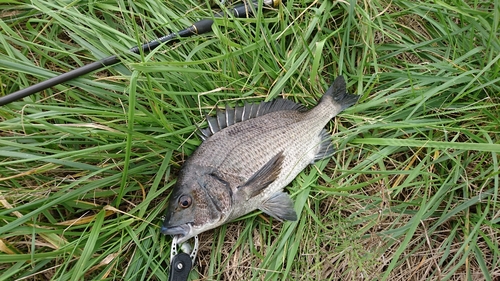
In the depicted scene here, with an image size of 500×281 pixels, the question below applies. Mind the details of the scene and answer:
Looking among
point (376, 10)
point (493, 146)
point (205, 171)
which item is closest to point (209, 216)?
point (205, 171)

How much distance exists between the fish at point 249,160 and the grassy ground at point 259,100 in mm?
130

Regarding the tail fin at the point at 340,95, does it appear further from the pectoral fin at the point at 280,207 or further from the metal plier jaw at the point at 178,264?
the metal plier jaw at the point at 178,264

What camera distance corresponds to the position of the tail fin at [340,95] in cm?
314

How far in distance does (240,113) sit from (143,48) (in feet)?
2.87

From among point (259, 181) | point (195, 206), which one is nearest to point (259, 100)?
point (259, 181)

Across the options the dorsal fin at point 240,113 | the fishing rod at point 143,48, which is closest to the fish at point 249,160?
the dorsal fin at point 240,113

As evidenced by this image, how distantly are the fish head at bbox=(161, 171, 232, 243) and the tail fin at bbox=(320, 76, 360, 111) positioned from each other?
1.16 meters

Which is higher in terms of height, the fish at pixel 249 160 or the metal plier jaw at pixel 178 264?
the fish at pixel 249 160

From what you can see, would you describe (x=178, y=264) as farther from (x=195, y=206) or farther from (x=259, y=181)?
(x=259, y=181)

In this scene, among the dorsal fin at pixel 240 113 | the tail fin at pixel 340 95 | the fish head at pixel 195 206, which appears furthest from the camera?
the tail fin at pixel 340 95

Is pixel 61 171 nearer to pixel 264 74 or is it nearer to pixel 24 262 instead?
pixel 24 262

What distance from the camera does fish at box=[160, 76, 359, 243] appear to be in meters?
2.57

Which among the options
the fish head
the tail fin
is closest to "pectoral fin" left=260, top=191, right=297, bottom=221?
the fish head

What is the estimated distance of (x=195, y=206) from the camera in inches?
100
